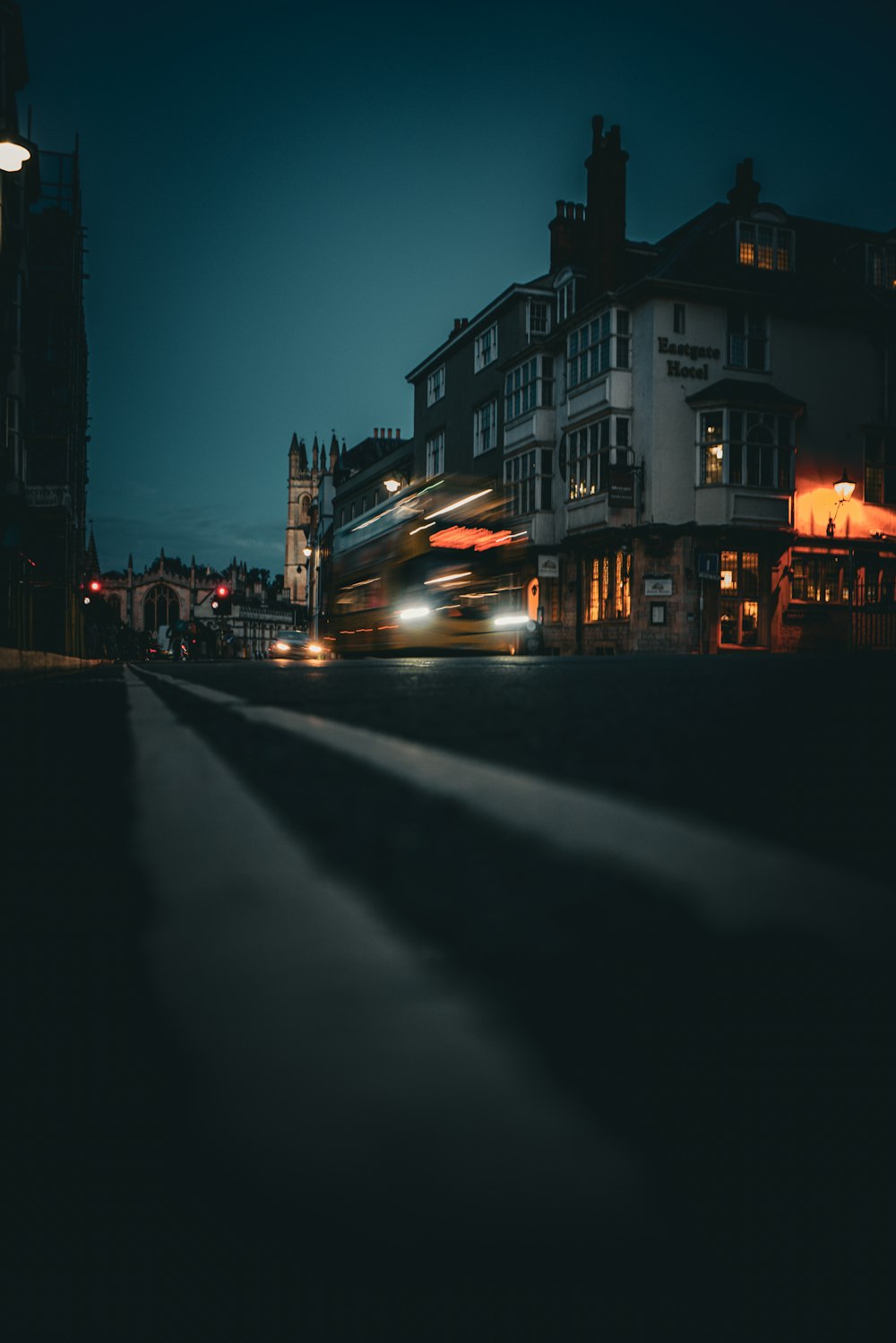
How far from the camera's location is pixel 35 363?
33.4 metres

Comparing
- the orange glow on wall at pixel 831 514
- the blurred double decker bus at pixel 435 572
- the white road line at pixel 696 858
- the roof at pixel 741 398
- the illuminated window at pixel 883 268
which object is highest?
the illuminated window at pixel 883 268

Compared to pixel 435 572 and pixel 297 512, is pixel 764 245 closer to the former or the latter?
pixel 435 572

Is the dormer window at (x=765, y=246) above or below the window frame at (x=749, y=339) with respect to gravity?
above

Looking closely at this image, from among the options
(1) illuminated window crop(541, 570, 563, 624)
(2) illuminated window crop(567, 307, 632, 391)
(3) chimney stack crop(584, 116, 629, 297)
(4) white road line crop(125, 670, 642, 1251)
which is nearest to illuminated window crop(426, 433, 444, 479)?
(1) illuminated window crop(541, 570, 563, 624)

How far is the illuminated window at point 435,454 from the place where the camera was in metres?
41.8

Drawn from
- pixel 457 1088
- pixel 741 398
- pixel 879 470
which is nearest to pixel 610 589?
pixel 741 398

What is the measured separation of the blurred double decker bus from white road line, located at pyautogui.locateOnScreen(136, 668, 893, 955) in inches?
717

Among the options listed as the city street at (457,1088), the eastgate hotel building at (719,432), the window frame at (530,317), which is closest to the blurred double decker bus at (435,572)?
the eastgate hotel building at (719,432)

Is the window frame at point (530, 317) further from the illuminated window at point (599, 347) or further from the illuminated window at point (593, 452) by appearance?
the illuminated window at point (593, 452)

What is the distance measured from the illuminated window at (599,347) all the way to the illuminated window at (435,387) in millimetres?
11136

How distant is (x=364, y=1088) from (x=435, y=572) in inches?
773

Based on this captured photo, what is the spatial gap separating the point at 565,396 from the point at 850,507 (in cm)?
971

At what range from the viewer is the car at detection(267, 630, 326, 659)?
2900cm

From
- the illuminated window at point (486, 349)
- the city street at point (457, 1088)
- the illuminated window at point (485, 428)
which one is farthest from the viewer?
the illuminated window at point (485, 428)
